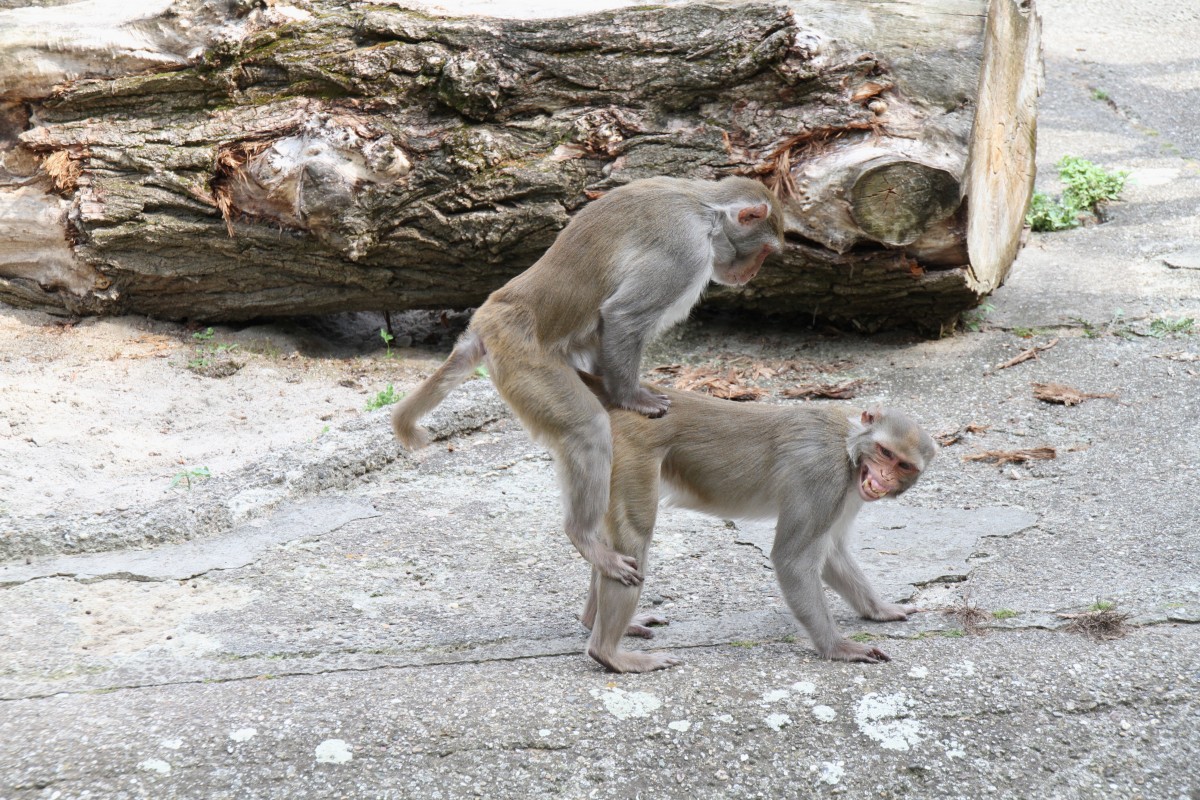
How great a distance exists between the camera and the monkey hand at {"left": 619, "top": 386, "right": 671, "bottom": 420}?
462cm

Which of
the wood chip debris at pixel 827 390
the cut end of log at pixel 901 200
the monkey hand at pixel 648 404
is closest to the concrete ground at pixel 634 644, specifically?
the wood chip debris at pixel 827 390

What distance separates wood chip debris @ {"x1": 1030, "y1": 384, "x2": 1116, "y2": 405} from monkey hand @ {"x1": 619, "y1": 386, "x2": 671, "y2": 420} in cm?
361

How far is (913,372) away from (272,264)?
470 centimetres

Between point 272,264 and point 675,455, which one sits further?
point 272,264

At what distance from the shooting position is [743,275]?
201 inches

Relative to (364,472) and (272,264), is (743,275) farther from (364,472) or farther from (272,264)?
(272,264)

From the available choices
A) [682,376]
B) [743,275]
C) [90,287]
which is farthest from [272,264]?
[743,275]

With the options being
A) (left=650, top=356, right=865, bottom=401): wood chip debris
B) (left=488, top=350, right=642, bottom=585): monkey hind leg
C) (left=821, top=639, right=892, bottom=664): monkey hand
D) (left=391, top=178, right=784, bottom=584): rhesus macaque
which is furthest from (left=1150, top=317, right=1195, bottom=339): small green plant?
(left=488, top=350, right=642, bottom=585): monkey hind leg

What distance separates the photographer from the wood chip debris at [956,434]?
22.4ft

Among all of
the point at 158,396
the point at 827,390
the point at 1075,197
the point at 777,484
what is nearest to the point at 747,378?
the point at 827,390

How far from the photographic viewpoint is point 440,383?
4.75 meters

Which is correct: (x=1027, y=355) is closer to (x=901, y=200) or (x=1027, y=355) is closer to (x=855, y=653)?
(x=901, y=200)

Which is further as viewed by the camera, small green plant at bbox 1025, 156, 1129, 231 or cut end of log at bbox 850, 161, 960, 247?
small green plant at bbox 1025, 156, 1129, 231

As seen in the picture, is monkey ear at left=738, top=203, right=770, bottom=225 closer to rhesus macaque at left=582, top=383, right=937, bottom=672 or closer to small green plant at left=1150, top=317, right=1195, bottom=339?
rhesus macaque at left=582, top=383, right=937, bottom=672
